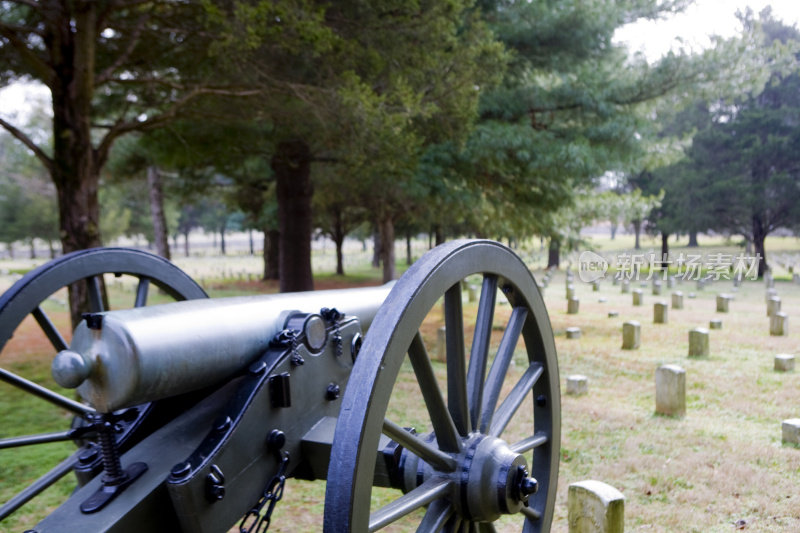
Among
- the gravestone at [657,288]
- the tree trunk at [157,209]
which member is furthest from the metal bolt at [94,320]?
the tree trunk at [157,209]

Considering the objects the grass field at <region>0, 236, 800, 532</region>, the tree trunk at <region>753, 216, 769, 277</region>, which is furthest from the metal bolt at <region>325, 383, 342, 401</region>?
the tree trunk at <region>753, 216, 769, 277</region>

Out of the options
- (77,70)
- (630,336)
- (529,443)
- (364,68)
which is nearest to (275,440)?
(529,443)

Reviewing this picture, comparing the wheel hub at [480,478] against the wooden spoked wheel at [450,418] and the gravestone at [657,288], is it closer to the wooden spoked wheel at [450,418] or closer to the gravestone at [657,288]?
the wooden spoked wheel at [450,418]

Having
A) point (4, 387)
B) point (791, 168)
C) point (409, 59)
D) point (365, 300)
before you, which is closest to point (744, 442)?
point (365, 300)

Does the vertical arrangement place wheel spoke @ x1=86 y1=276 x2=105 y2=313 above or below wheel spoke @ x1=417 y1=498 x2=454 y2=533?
above

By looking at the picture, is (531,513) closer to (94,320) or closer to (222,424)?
(222,424)

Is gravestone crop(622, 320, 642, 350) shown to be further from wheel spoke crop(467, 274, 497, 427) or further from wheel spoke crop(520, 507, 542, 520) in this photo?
wheel spoke crop(467, 274, 497, 427)

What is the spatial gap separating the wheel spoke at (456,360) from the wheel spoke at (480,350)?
0.13m

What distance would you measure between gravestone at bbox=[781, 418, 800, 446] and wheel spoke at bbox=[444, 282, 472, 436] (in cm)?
394

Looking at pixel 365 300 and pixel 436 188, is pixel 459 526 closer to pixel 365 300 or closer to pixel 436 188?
pixel 365 300

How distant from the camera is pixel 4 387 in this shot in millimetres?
7754

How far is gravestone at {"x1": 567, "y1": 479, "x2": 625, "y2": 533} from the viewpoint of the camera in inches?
106

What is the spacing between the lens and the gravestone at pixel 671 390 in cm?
581

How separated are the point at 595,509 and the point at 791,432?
324cm
